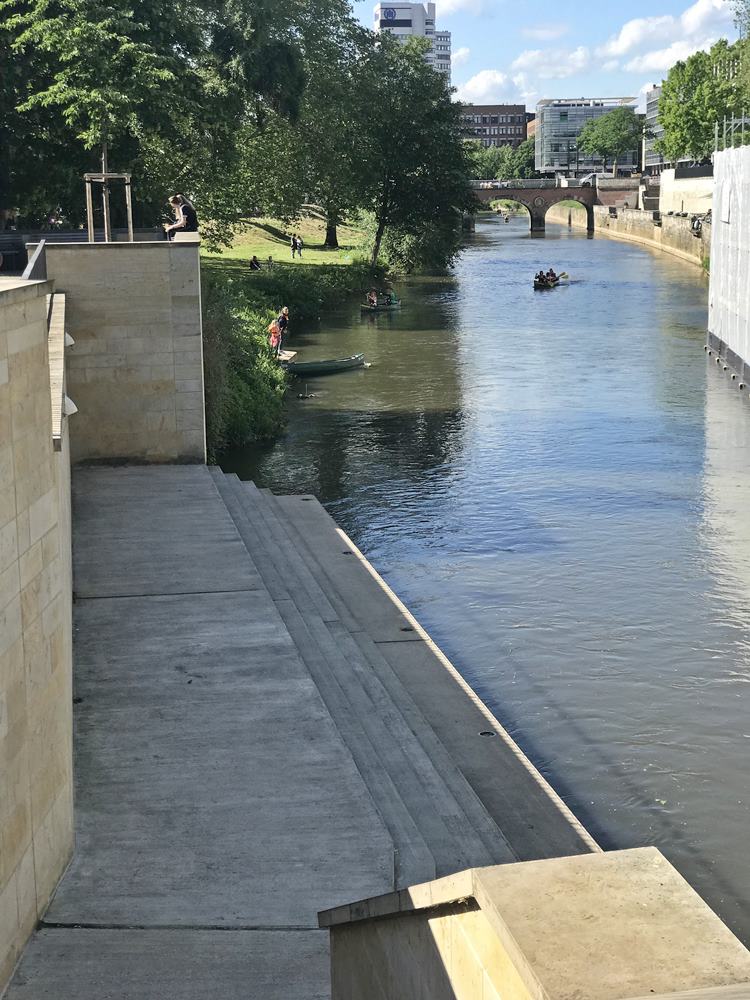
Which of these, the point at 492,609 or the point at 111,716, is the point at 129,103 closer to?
the point at 492,609

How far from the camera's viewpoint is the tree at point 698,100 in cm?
10575

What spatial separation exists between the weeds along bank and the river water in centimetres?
89

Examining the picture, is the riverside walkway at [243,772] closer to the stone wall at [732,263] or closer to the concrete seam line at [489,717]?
the concrete seam line at [489,717]

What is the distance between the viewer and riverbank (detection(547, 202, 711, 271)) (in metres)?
77.8

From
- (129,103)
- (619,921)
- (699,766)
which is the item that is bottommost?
(699,766)

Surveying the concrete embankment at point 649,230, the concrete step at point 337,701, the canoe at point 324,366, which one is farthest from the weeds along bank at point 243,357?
the concrete embankment at point 649,230

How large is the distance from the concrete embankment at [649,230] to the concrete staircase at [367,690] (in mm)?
57926

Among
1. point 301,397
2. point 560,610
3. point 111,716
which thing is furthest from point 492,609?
point 301,397

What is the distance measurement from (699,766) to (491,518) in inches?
390

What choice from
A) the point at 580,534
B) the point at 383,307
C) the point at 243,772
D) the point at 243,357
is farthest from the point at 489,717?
the point at 383,307

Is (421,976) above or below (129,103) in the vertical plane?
below

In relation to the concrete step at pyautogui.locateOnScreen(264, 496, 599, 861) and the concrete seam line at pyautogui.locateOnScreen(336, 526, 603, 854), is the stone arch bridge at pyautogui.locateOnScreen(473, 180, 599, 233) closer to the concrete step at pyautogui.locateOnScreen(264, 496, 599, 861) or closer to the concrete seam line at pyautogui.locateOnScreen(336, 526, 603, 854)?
the concrete step at pyautogui.locateOnScreen(264, 496, 599, 861)

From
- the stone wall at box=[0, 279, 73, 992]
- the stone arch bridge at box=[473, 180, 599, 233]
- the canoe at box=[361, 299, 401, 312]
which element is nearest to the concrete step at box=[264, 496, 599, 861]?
the stone wall at box=[0, 279, 73, 992]

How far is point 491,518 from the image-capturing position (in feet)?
75.0
